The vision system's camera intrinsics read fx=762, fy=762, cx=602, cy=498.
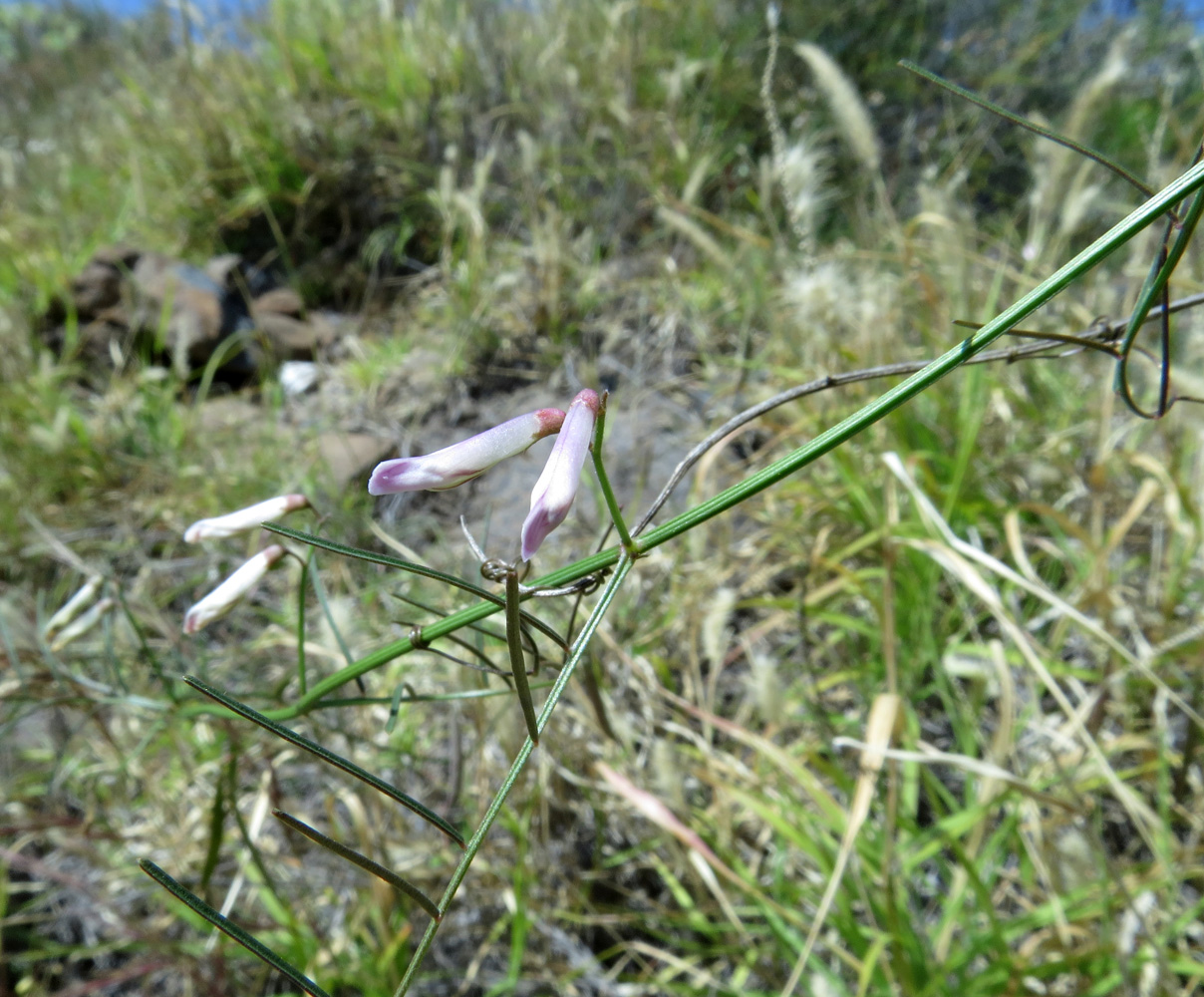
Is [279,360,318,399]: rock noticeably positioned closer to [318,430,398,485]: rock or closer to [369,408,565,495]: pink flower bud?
[318,430,398,485]: rock

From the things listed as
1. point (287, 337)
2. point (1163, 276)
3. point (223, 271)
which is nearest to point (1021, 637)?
point (1163, 276)

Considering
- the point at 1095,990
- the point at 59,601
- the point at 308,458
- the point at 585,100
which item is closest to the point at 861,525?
the point at 1095,990

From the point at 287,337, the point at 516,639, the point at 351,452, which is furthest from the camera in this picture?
the point at 287,337

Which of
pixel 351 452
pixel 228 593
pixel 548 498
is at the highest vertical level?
pixel 548 498

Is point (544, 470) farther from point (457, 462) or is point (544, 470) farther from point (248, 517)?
point (248, 517)

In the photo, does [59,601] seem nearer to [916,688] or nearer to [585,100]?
[916,688]

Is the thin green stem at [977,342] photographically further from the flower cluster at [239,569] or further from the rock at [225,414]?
the rock at [225,414]

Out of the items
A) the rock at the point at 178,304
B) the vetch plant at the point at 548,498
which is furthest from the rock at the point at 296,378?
the vetch plant at the point at 548,498
